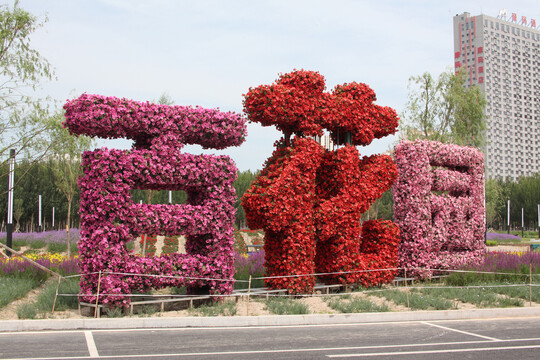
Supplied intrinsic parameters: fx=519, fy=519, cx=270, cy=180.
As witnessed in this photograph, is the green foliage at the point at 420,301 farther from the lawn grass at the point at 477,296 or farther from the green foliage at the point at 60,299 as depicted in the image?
the green foliage at the point at 60,299

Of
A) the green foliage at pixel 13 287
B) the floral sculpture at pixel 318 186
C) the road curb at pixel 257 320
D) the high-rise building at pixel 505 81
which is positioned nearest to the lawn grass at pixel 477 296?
the road curb at pixel 257 320

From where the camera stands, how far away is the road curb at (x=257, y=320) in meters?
10.4

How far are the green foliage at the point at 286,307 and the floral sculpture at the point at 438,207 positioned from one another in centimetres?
548

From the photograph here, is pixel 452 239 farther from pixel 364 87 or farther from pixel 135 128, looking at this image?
pixel 135 128

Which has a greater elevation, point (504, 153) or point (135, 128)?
point (504, 153)

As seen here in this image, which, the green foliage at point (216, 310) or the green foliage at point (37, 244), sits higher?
the green foliage at point (37, 244)

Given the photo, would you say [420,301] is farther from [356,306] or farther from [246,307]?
[246,307]

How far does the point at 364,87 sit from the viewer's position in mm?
15578

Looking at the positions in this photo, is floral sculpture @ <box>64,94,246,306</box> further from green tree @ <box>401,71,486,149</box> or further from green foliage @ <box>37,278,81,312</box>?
green tree @ <box>401,71,486,149</box>

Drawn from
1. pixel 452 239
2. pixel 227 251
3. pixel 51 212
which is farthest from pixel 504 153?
pixel 227 251

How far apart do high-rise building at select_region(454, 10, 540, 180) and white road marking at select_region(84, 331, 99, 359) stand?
116 m

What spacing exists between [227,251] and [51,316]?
4.20m

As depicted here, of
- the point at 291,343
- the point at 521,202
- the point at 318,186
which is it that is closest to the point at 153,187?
the point at 318,186

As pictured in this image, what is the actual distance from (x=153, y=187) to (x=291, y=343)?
5397 mm
